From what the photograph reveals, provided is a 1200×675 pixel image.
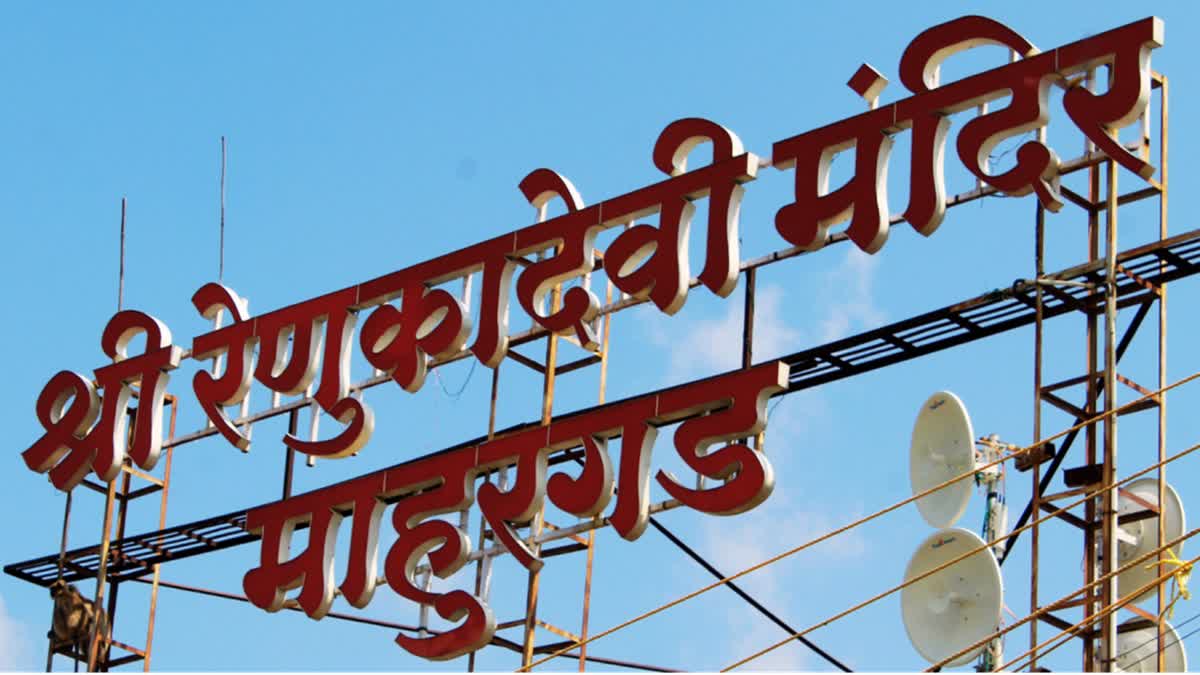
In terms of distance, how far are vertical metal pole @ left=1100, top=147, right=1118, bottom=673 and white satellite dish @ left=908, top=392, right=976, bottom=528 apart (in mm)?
1919

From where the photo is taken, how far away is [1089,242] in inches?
911

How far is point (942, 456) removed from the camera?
79.1 ft

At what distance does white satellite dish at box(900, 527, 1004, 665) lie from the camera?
73.8 feet

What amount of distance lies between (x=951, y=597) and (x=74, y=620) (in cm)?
1160

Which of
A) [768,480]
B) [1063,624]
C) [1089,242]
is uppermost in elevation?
[1089,242]

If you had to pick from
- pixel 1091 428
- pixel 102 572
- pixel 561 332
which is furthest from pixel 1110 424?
pixel 102 572

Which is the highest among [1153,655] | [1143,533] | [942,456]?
[942,456]

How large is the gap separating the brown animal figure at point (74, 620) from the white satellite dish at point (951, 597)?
413 inches

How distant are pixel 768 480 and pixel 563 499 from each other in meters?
2.35

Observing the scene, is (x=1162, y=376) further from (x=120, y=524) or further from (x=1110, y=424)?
(x=120, y=524)

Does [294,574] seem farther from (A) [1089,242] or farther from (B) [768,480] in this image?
(A) [1089,242]

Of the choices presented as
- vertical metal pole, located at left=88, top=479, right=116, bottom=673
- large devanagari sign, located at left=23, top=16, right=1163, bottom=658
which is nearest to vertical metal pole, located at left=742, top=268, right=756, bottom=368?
large devanagari sign, located at left=23, top=16, right=1163, bottom=658

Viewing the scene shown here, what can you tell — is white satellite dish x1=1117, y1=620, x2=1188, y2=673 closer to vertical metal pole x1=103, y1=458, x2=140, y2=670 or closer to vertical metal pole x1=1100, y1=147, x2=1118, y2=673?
vertical metal pole x1=1100, y1=147, x2=1118, y2=673

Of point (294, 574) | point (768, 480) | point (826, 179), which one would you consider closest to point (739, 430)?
point (768, 480)
